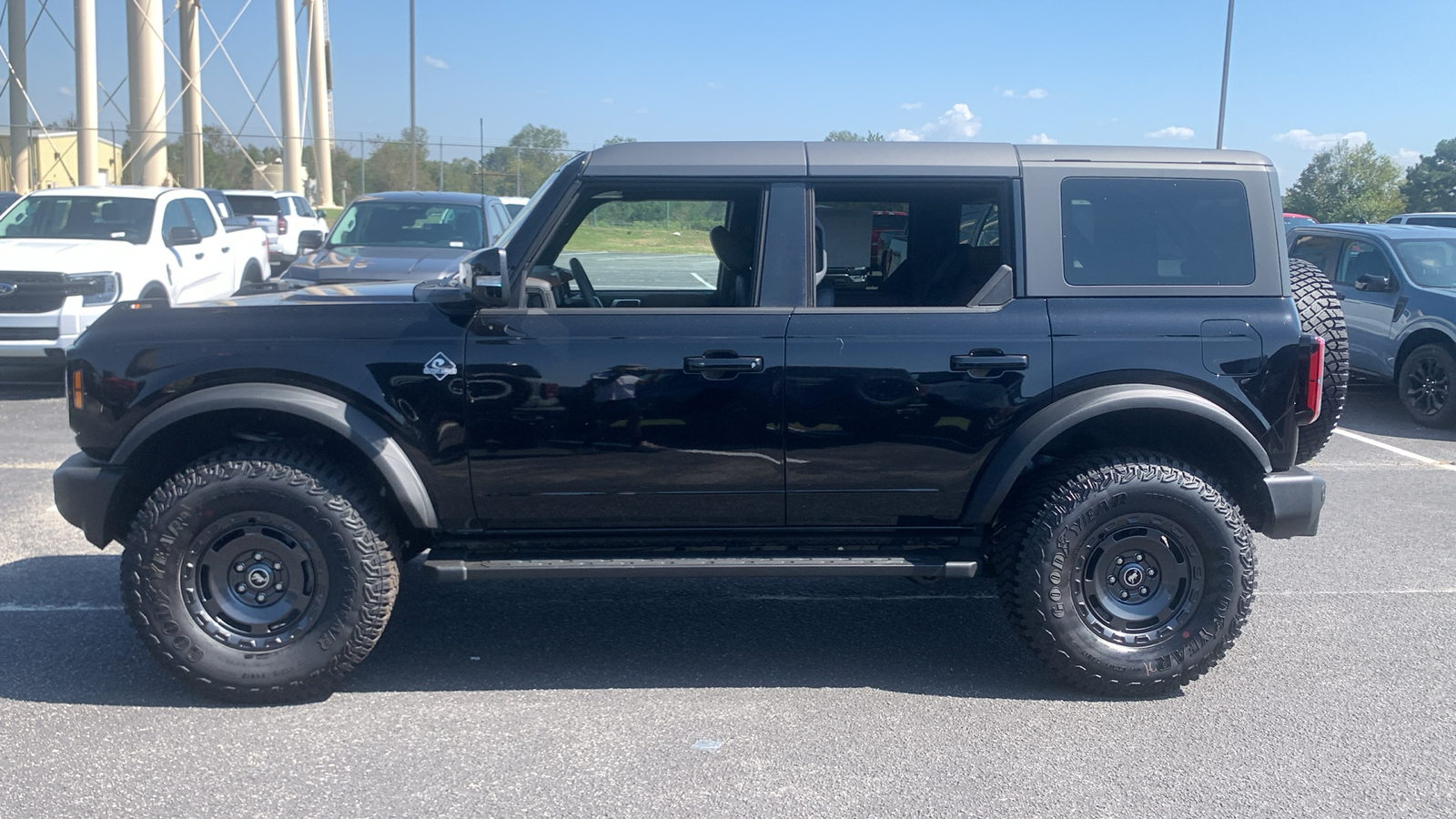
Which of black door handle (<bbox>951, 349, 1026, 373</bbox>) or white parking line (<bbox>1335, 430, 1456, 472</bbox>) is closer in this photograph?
black door handle (<bbox>951, 349, 1026, 373</bbox>)

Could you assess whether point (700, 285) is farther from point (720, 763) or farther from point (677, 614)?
point (720, 763)

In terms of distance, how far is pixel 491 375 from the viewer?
4.05 meters

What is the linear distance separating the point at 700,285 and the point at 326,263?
22.0 ft

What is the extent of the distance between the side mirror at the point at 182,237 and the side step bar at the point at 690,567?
28.3 feet

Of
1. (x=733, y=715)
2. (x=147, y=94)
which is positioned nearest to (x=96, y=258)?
(x=733, y=715)

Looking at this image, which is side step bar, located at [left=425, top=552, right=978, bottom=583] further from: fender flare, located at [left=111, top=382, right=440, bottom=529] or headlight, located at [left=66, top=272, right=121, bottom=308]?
headlight, located at [left=66, top=272, right=121, bottom=308]

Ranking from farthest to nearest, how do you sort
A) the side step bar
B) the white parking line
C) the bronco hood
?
the bronco hood, the white parking line, the side step bar

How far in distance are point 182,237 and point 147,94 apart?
20.2 meters

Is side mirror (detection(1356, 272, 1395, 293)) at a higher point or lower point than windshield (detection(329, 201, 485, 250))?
lower

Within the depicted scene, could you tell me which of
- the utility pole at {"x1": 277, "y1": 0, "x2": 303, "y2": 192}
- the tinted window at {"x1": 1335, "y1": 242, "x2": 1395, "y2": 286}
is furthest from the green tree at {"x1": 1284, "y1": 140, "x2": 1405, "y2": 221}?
the utility pole at {"x1": 277, "y1": 0, "x2": 303, "y2": 192}

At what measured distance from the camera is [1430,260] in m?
10.4

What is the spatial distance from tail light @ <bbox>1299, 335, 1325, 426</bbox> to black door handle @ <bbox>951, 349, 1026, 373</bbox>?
1.03 meters

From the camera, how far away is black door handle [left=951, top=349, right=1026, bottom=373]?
4074 millimetres

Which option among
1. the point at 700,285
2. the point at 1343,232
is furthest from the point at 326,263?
the point at 1343,232
